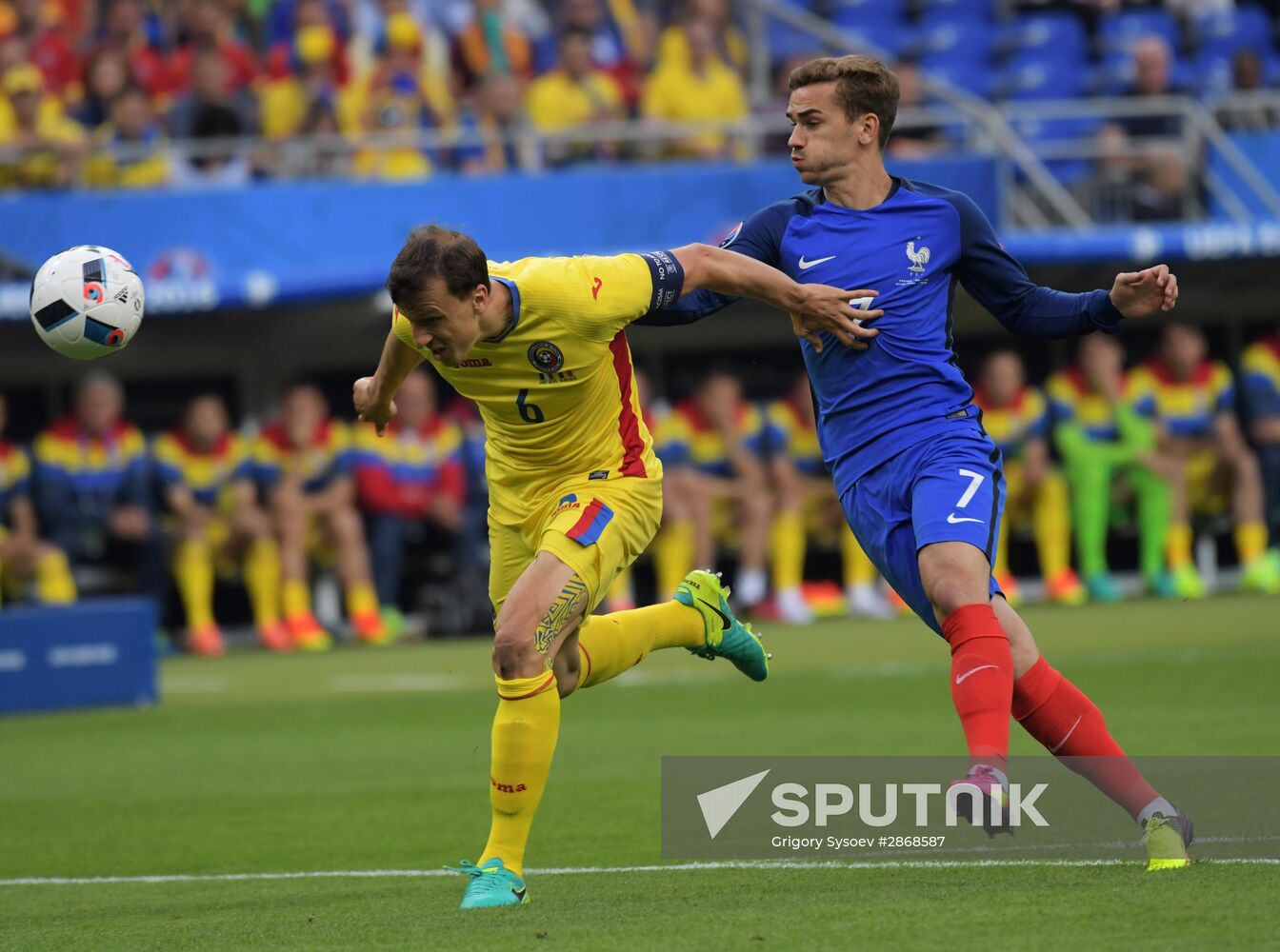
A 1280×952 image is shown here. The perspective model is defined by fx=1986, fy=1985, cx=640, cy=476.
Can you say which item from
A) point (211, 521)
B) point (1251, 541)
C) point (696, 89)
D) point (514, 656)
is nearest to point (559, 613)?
point (514, 656)

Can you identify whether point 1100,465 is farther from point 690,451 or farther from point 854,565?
point 690,451

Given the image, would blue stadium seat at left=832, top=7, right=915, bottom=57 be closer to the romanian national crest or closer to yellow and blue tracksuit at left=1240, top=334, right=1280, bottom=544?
yellow and blue tracksuit at left=1240, top=334, right=1280, bottom=544

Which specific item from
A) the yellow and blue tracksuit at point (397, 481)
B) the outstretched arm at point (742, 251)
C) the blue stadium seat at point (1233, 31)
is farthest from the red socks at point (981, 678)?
the blue stadium seat at point (1233, 31)

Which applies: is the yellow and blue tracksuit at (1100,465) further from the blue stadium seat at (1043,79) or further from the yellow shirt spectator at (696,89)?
the blue stadium seat at (1043,79)

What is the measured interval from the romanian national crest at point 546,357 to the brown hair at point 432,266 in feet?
1.35

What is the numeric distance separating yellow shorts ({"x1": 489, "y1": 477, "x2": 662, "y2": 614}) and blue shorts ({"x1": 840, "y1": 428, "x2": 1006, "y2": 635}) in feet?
2.40

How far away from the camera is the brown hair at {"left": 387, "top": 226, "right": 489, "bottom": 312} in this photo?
5.59m

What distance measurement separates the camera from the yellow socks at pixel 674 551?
1683 cm

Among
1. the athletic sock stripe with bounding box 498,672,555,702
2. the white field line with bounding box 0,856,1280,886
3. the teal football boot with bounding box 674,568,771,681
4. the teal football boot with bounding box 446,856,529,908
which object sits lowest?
the white field line with bounding box 0,856,1280,886

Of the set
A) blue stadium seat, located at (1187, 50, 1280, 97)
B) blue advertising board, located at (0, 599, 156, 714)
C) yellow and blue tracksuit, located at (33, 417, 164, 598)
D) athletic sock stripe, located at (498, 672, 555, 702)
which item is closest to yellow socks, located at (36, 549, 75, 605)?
yellow and blue tracksuit, located at (33, 417, 164, 598)

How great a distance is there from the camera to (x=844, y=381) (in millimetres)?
6059

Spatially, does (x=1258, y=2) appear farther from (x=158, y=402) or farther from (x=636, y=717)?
(x=636, y=717)

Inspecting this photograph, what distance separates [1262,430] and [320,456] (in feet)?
26.5

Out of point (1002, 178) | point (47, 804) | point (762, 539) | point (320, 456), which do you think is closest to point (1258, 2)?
point (1002, 178)
